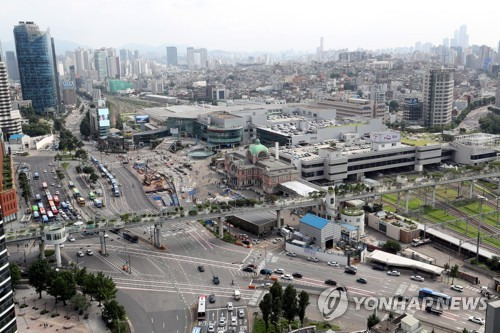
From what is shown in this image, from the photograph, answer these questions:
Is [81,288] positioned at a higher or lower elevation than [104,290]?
lower

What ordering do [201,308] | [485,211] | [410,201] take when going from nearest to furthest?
[201,308], [485,211], [410,201]

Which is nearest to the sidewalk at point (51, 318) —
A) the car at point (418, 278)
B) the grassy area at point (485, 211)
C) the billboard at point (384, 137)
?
the car at point (418, 278)

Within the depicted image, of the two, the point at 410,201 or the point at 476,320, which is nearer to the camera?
the point at 476,320

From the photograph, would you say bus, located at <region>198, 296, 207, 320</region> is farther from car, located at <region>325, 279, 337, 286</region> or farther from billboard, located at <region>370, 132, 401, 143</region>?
billboard, located at <region>370, 132, 401, 143</region>

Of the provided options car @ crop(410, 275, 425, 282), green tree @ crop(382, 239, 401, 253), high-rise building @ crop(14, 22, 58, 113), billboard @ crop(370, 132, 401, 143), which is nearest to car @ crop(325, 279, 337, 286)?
car @ crop(410, 275, 425, 282)

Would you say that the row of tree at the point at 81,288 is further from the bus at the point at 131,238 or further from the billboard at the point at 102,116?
the billboard at the point at 102,116

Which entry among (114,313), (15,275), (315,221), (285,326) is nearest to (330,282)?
(285,326)

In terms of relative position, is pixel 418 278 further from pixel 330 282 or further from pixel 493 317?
pixel 493 317
